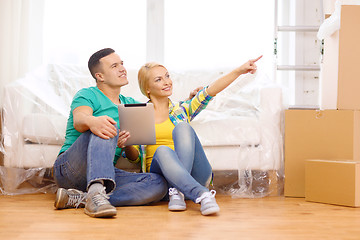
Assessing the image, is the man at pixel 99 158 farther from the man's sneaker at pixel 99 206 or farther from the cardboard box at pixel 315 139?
the cardboard box at pixel 315 139

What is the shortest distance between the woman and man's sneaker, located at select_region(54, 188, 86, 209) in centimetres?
28

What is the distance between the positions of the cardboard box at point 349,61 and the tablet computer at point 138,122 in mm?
873

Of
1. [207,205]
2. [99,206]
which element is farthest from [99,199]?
[207,205]

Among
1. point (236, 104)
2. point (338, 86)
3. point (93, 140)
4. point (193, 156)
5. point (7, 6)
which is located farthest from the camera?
point (7, 6)

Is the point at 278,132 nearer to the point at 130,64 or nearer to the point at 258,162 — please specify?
the point at 258,162

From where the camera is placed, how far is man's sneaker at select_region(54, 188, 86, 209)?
165 cm

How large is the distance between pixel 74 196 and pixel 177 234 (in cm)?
55

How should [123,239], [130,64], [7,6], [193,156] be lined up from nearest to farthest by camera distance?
[123,239] → [193,156] → [7,6] → [130,64]

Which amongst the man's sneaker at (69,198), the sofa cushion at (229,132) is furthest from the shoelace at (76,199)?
the sofa cushion at (229,132)

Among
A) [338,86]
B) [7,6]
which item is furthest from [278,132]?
[7,6]

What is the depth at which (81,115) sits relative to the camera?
5.50 feet

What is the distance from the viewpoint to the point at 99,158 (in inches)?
61.7

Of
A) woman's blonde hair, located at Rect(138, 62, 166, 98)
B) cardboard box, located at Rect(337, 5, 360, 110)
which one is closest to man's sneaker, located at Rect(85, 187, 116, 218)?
woman's blonde hair, located at Rect(138, 62, 166, 98)

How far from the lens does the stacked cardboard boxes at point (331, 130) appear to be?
78.2 inches
